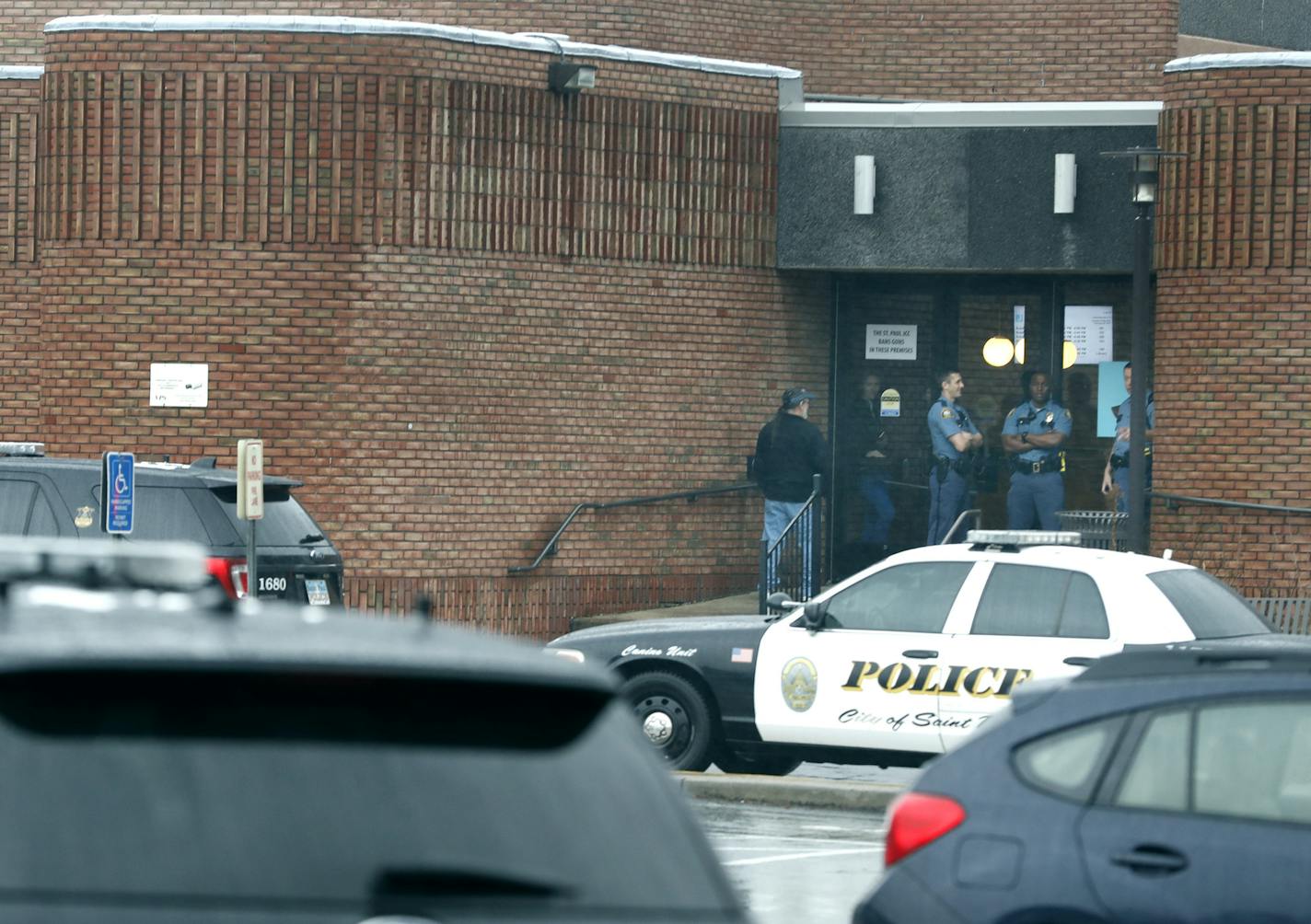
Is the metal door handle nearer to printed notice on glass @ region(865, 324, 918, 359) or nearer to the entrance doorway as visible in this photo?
the entrance doorway

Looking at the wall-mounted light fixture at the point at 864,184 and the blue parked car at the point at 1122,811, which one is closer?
the blue parked car at the point at 1122,811

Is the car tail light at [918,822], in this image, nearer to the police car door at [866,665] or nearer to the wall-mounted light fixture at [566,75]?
the police car door at [866,665]

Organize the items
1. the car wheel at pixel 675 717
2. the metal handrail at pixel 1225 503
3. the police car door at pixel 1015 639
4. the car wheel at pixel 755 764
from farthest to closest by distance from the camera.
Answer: the metal handrail at pixel 1225 503
the car wheel at pixel 755 764
the car wheel at pixel 675 717
the police car door at pixel 1015 639

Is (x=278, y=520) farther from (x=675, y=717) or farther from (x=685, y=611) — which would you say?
(x=685, y=611)

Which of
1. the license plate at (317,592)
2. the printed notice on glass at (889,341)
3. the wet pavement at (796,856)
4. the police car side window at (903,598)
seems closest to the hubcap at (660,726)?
the wet pavement at (796,856)

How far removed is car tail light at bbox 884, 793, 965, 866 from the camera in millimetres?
6043

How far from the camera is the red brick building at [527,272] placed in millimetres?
19719

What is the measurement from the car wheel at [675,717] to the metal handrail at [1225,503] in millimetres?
8171

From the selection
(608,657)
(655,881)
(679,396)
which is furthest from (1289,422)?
(655,881)

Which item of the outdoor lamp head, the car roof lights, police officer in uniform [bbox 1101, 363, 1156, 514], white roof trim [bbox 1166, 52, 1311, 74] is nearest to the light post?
the outdoor lamp head

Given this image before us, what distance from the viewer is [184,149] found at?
19.8 meters

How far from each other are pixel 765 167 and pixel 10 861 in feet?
62.8

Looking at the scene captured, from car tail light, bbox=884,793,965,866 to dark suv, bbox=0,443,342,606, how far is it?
27.7 feet

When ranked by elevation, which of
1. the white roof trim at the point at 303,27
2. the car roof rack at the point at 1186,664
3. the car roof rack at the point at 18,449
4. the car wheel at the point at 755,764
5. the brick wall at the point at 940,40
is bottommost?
the car wheel at the point at 755,764
